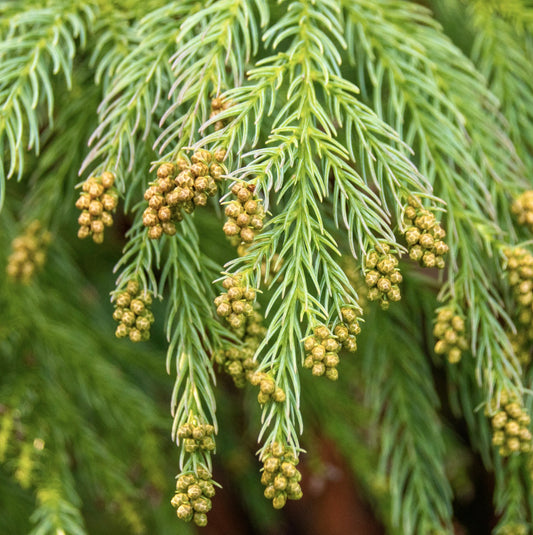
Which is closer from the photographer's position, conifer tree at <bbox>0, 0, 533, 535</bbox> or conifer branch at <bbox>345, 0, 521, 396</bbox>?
conifer tree at <bbox>0, 0, 533, 535</bbox>

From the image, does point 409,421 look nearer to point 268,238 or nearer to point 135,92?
point 268,238

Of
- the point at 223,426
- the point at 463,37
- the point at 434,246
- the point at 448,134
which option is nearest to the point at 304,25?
the point at 448,134

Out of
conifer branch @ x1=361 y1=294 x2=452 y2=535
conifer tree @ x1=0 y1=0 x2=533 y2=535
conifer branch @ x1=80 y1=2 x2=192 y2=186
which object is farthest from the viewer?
conifer branch @ x1=361 y1=294 x2=452 y2=535

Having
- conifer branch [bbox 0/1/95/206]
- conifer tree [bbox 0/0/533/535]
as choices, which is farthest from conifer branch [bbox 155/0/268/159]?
conifer branch [bbox 0/1/95/206]

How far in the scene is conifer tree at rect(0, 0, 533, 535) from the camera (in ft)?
2.60

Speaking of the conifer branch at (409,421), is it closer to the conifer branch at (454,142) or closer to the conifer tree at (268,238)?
the conifer tree at (268,238)

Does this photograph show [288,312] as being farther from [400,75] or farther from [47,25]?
[47,25]

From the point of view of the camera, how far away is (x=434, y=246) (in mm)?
824

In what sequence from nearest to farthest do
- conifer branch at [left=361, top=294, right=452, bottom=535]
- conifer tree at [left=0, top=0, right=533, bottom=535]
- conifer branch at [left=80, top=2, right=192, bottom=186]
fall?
conifer tree at [left=0, top=0, right=533, bottom=535], conifer branch at [left=80, top=2, right=192, bottom=186], conifer branch at [left=361, top=294, right=452, bottom=535]

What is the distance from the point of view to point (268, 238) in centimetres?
80

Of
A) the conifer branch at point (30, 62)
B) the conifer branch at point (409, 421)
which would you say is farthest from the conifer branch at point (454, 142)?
the conifer branch at point (30, 62)

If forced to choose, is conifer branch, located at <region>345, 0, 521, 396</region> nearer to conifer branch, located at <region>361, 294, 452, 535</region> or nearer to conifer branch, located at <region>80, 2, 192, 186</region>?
conifer branch, located at <region>361, 294, 452, 535</region>

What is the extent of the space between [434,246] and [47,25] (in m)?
0.78

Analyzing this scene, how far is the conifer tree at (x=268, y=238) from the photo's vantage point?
79cm
